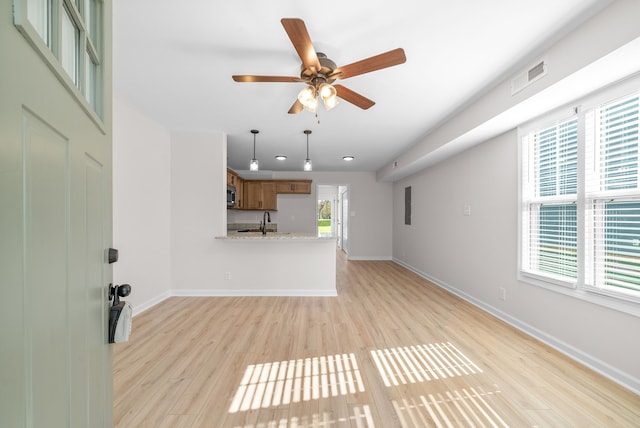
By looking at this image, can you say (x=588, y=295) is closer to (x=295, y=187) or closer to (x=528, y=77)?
(x=528, y=77)

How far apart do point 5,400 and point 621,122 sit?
3416mm

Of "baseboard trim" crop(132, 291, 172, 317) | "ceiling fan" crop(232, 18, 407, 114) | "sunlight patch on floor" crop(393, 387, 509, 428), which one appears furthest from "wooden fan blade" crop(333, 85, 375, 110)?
"baseboard trim" crop(132, 291, 172, 317)

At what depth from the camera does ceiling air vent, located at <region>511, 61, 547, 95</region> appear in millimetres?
2117

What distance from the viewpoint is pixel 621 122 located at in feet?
6.77

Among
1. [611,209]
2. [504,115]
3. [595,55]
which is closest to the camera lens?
[595,55]

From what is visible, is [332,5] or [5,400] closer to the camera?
[5,400]

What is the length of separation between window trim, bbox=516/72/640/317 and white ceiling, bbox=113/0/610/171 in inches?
25.0

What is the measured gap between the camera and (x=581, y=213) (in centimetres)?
235

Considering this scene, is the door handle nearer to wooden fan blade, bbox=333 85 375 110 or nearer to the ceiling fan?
the ceiling fan

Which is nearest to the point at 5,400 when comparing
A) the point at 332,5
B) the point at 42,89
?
the point at 42,89

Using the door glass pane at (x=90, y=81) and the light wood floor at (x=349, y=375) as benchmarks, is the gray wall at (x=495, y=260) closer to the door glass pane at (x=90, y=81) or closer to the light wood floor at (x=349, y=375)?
the light wood floor at (x=349, y=375)

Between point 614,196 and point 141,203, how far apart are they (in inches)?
184

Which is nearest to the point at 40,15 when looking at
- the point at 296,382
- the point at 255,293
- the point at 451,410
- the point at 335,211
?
the point at 296,382

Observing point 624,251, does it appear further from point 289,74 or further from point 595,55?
point 289,74
